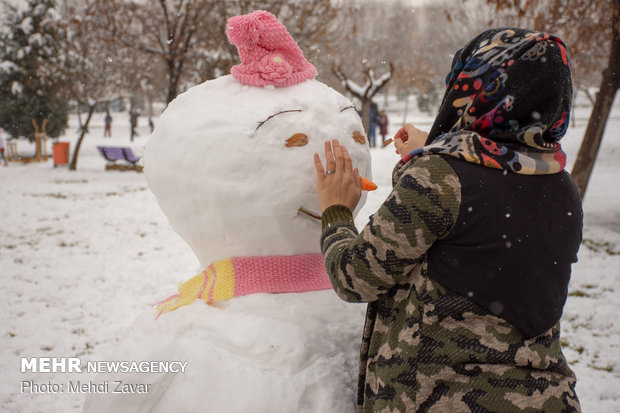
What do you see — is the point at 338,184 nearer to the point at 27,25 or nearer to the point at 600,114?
the point at 600,114

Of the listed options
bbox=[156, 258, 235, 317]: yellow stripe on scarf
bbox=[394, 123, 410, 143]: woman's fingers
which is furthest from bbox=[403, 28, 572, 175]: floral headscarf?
bbox=[156, 258, 235, 317]: yellow stripe on scarf

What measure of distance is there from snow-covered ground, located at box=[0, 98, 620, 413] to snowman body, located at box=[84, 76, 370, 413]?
88 centimetres

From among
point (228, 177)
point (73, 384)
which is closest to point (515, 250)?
point (228, 177)

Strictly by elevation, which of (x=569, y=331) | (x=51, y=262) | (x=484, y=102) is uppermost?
(x=484, y=102)

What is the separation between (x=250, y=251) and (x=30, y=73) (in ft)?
56.7

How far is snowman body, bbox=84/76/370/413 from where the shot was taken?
154 centimetres

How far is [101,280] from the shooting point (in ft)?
17.5

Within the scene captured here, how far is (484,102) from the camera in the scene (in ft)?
3.74

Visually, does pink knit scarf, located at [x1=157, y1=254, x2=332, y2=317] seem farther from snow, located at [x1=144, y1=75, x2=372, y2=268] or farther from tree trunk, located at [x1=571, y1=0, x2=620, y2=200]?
tree trunk, located at [x1=571, y1=0, x2=620, y2=200]

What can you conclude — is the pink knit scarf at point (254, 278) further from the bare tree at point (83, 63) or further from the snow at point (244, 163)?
the bare tree at point (83, 63)

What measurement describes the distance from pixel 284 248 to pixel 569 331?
3.48 meters

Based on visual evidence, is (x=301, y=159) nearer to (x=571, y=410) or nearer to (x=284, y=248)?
(x=284, y=248)

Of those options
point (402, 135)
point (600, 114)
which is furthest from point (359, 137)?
point (600, 114)

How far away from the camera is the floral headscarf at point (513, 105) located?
1117 millimetres
